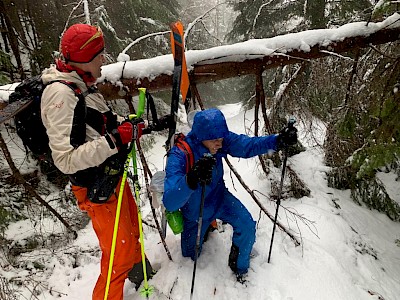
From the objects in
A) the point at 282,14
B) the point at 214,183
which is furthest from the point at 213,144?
the point at 282,14

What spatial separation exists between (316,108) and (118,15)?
25.6 ft

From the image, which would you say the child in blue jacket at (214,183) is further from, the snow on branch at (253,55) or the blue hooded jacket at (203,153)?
the snow on branch at (253,55)

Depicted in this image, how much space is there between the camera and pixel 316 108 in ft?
17.5

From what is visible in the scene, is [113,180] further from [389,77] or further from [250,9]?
[250,9]

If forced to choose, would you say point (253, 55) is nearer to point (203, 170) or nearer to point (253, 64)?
point (253, 64)

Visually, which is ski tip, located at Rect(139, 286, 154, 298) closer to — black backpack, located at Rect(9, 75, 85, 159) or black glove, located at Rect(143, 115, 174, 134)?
black glove, located at Rect(143, 115, 174, 134)

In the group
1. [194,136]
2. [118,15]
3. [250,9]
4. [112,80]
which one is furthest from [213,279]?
[250,9]

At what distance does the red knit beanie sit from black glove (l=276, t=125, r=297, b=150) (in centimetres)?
192

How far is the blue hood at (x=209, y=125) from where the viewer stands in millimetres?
3129

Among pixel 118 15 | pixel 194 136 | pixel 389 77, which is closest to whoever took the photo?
pixel 194 136

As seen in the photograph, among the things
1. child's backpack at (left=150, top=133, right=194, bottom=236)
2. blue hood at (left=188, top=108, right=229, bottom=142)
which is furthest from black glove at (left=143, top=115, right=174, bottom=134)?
blue hood at (left=188, top=108, right=229, bottom=142)

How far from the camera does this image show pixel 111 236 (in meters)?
3.07

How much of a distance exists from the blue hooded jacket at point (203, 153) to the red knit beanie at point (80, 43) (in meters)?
1.13

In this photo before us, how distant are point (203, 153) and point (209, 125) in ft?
1.20
